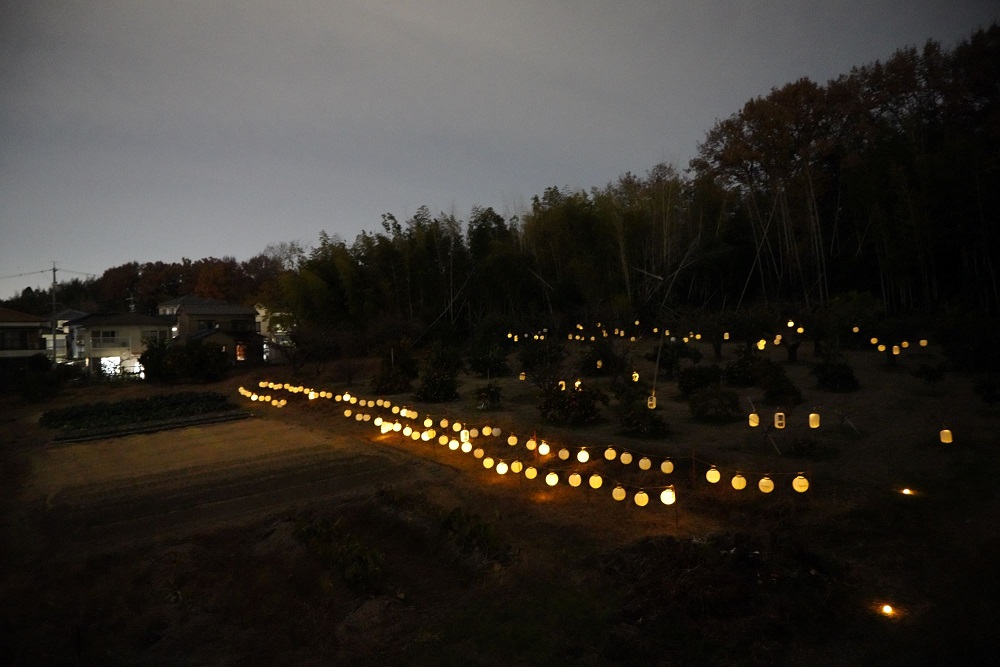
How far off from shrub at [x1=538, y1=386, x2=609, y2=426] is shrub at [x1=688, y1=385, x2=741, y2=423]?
4.65 feet

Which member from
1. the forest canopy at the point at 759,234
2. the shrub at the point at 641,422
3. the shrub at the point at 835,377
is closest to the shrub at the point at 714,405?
the shrub at the point at 641,422

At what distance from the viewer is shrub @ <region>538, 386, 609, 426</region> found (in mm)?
9883

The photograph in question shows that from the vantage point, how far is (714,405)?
928 cm

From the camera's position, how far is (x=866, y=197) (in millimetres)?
15477

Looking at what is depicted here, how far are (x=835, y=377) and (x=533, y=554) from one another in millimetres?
6915

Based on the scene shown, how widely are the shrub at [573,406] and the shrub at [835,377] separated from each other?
3683 mm

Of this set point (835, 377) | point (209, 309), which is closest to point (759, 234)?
point (835, 377)

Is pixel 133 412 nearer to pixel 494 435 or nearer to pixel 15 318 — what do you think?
pixel 494 435

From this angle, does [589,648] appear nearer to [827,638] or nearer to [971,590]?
[827,638]

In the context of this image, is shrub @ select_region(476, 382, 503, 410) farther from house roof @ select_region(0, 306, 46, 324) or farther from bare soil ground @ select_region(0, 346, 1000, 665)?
house roof @ select_region(0, 306, 46, 324)

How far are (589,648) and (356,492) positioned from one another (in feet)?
14.3

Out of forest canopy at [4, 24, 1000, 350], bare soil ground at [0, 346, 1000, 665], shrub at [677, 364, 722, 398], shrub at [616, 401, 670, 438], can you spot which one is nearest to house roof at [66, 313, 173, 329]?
forest canopy at [4, 24, 1000, 350]

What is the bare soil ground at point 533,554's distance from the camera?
4395 mm

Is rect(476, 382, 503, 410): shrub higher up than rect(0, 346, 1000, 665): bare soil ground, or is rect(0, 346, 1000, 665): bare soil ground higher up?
rect(476, 382, 503, 410): shrub
